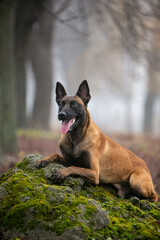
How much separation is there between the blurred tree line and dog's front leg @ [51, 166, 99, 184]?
15.3 ft

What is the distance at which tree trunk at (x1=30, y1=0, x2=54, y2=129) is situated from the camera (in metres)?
16.0

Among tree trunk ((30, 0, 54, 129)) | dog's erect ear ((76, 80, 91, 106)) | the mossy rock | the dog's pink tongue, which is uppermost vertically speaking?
tree trunk ((30, 0, 54, 129))

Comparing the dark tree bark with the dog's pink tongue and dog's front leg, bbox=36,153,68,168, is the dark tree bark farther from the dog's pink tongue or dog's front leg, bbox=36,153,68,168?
dog's front leg, bbox=36,153,68,168

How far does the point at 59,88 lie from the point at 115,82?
2979 centimetres

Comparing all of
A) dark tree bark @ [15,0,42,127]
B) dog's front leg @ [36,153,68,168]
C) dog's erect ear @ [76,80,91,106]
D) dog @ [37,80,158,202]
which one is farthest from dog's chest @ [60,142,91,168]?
dark tree bark @ [15,0,42,127]

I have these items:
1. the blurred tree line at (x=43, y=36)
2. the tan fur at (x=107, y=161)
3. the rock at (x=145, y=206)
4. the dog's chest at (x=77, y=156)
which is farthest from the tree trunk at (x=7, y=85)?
the rock at (x=145, y=206)

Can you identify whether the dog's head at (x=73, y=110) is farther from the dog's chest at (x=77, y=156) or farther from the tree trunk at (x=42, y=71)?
the tree trunk at (x=42, y=71)

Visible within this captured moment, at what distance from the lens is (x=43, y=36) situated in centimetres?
1608

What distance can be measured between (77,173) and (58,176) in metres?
0.32

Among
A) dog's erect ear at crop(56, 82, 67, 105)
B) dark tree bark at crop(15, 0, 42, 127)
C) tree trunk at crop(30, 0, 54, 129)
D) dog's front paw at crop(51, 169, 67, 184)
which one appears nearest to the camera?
dog's front paw at crop(51, 169, 67, 184)

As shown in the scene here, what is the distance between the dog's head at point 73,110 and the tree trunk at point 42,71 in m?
11.5

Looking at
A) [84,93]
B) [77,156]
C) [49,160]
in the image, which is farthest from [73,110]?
[49,160]

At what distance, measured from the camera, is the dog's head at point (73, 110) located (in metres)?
4.05

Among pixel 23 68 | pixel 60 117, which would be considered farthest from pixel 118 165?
pixel 23 68
